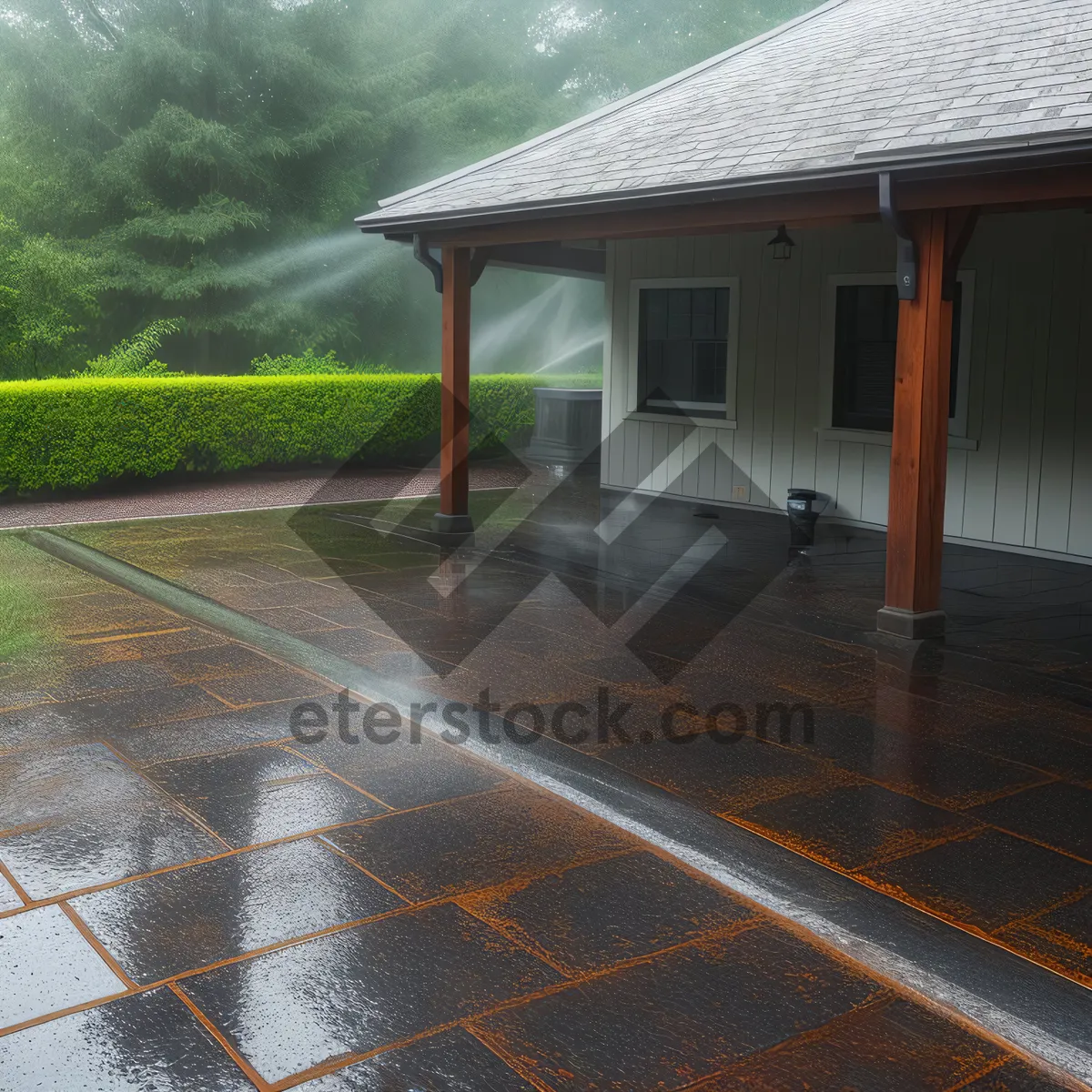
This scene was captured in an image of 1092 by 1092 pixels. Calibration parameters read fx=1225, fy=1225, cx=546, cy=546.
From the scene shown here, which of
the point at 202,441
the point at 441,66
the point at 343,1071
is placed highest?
the point at 441,66

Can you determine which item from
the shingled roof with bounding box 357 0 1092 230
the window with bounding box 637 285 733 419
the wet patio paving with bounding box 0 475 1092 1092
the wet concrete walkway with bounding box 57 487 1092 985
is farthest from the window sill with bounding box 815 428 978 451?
the shingled roof with bounding box 357 0 1092 230

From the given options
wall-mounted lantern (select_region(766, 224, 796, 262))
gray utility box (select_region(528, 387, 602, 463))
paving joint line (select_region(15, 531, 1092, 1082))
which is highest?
wall-mounted lantern (select_region(766, 224, 796, 262))

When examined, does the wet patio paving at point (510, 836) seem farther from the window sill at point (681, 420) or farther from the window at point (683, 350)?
the window at point (683, 350)

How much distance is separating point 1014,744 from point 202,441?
9.96 meters

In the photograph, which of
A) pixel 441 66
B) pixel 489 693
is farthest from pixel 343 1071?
pixel 441 66

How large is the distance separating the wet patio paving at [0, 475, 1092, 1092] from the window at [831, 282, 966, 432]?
108 inches

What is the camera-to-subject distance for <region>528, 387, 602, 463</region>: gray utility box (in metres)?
15.8

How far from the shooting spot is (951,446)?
9.56 metres

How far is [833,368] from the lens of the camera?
10445 mm

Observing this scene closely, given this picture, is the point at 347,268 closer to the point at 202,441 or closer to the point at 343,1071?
the point at 202,441

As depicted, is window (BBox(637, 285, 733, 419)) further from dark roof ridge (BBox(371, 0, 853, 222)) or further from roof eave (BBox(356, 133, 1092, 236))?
roof eave (BBox(356, 133, 1092, 236))

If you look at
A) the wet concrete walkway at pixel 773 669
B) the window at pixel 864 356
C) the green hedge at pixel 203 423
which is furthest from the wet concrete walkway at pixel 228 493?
the window at pixel 864 356

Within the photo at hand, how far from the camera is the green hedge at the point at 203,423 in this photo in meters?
11.7

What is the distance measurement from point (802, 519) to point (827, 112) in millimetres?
3183
